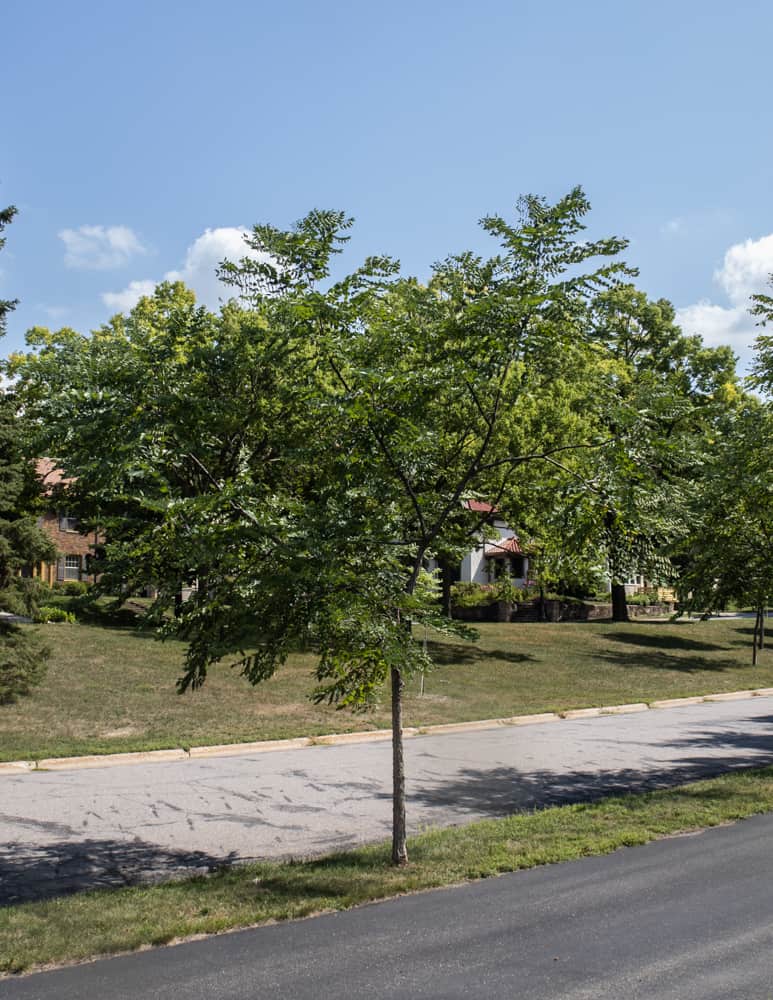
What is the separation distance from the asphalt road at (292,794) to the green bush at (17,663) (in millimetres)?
5354

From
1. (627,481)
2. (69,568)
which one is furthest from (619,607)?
(627,481)

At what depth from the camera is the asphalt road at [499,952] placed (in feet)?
19.0

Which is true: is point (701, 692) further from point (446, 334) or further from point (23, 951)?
point (23, 951)

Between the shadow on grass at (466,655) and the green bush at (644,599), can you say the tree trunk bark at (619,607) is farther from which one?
the shadow on grass at (466,655)

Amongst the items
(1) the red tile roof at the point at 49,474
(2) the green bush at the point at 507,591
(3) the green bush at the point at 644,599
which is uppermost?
(1) the red tile roof at the point at 49,474

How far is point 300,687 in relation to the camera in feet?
76.2

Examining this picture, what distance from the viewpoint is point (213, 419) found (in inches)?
362

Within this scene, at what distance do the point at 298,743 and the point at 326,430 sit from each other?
9.20m

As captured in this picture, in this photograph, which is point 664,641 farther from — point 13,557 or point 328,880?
point 328,880

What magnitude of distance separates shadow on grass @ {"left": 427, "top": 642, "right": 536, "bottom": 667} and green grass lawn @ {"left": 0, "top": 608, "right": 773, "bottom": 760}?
0.07 meters

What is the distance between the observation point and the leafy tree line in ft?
26.4

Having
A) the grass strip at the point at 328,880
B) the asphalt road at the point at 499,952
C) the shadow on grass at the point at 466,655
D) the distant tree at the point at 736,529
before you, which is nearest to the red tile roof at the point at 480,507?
the distant tree at the point at 736,529

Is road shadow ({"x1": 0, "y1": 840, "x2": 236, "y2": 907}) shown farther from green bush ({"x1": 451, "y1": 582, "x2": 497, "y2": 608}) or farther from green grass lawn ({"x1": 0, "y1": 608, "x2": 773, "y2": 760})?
green bush ({"x1": 451, "y1": 582, "x2": 497, "y2": 608})

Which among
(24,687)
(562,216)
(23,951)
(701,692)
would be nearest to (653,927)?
(23,951)
